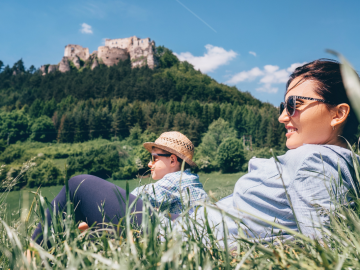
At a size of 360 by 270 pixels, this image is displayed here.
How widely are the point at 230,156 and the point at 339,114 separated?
135ft

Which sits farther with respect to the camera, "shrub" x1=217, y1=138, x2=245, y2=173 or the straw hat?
"shrub" x1=217, y1=138, x2=245, y2=173

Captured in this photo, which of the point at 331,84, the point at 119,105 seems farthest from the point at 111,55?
the point at 331,84

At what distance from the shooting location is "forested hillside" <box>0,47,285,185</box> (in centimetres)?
4400

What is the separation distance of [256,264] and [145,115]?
5429 centimetres

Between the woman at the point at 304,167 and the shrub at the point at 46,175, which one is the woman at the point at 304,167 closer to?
the woman at the point at 304,167

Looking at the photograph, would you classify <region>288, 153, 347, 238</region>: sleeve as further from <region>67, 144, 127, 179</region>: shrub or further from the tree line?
the tree line

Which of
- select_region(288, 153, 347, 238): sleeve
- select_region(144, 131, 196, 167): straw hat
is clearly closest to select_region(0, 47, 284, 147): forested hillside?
select_region(144, 131, 196, 167): straw hat

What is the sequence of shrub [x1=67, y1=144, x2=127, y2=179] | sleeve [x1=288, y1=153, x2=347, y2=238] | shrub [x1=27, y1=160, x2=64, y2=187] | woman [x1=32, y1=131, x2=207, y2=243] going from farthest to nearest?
shrub [x1=67, y1=144, x2=127, y2=179] < shrub [x1=27, y1=160, x2=64, y2=187] < woman [x1=32, y1=131, x2=207, y2=243] < sleeve [x1=288, y1=153, x2=347, y2=238]

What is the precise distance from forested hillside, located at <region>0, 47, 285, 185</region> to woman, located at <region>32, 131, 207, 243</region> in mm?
31279

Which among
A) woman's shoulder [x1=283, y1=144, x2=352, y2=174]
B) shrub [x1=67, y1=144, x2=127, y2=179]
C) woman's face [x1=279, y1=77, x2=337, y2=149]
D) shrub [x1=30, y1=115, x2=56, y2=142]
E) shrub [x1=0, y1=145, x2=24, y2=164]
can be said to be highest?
shrub [x1=30, y1=115, x2=56, y2=142]

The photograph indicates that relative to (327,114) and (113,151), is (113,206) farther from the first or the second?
(113,151)

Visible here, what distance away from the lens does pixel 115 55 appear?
69.8 m

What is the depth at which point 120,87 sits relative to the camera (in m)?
64.0

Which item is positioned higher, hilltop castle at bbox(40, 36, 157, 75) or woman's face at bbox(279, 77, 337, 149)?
hilltop castle at bbox(40, 36, 157, 75)
